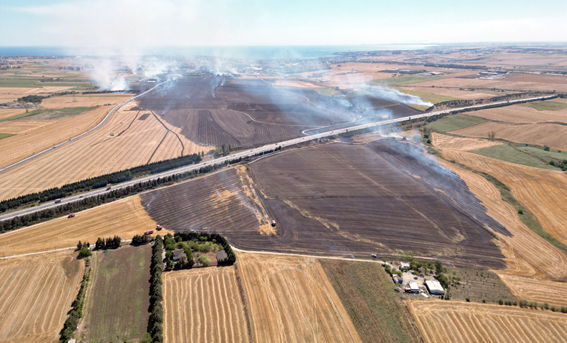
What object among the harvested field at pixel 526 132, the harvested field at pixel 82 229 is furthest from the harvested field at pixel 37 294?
the harvested field at pixel 526 132

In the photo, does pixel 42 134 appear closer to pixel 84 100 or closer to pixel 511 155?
pixel 84 100

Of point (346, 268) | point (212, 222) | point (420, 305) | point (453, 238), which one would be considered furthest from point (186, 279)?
point (453, 238)

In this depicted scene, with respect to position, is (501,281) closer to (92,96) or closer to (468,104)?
(468,104)

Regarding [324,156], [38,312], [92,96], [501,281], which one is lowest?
[501,281]

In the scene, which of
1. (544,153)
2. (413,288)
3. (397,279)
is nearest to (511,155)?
(544,153)

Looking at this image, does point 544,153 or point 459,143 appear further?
point 459,143

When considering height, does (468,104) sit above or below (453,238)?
above
